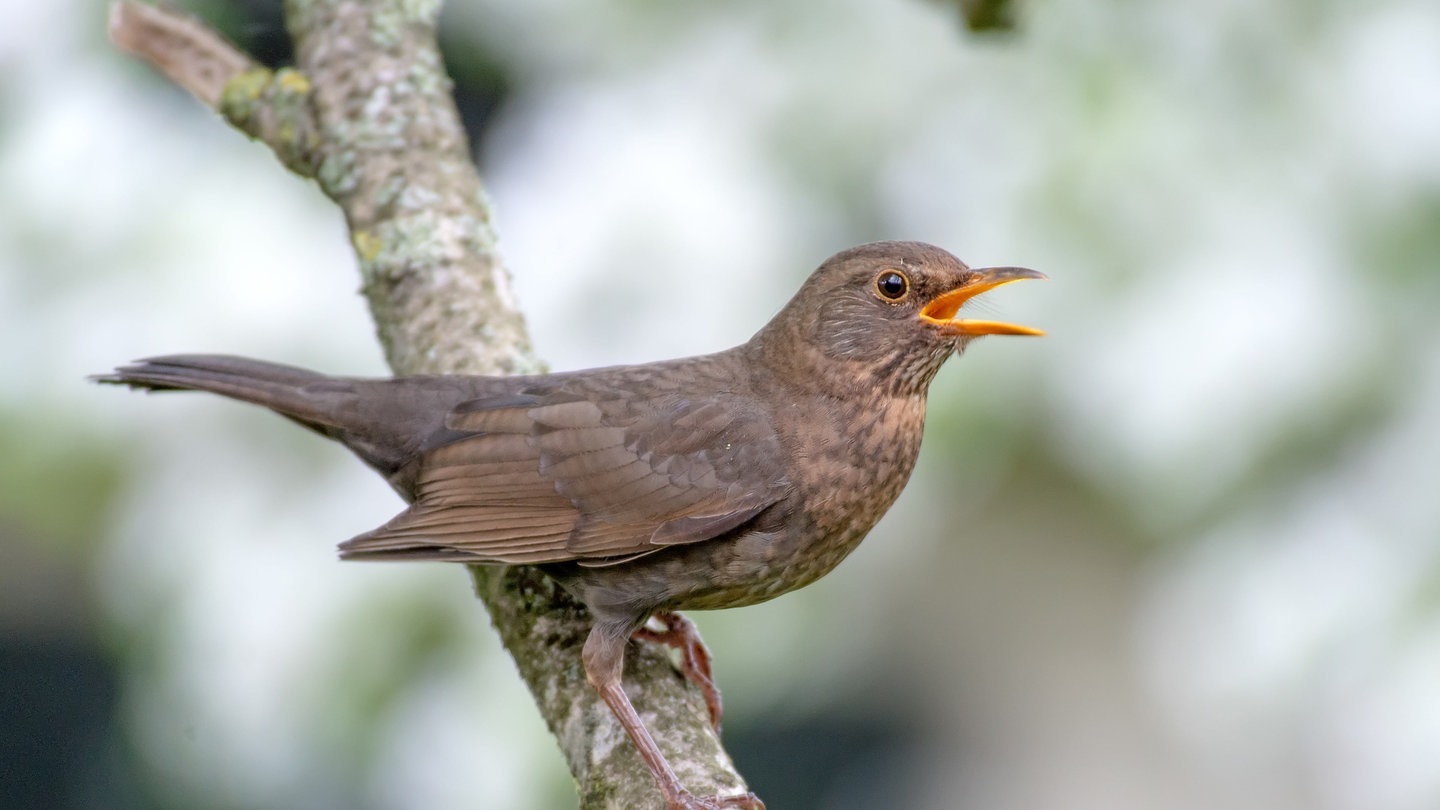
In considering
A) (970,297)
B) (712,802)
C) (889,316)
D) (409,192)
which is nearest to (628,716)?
(712,802)

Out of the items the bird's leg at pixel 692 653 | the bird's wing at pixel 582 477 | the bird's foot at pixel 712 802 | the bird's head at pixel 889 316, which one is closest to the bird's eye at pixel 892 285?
the bird's head at pixel 889 316

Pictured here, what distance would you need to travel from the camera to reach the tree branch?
3.29 metres

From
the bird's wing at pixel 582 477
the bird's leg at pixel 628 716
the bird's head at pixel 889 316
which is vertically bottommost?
the bird's leg at pixel 628 716

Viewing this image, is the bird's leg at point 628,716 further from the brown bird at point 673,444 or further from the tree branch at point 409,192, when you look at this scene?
the tree branch at point 409,192

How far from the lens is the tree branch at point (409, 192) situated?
10.8 feet

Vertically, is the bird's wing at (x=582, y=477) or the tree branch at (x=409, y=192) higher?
the tree branch at (x=409, y=192)

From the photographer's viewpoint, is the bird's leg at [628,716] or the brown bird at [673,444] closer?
the bird's leg at [628,716]

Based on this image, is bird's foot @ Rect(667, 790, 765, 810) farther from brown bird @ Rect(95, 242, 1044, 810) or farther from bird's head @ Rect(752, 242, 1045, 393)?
bird's head @ Rect(752, 242, 1045, 393)

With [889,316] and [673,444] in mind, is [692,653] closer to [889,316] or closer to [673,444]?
[673,444]

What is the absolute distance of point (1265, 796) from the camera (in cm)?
547

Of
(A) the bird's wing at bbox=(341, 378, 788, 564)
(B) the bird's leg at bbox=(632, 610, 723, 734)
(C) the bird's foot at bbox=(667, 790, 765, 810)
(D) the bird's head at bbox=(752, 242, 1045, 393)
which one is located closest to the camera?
(C) the bird's foot at bbox=(667, 790, 765, 810)

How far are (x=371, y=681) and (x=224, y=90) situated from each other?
71.4 inches

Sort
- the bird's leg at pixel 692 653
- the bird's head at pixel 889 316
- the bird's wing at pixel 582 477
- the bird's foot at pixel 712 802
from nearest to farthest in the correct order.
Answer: the bird's foot at pixel 712 802 → the bird's wing at pixel 582 477 → the bird's head at pixel 889 316 → the bird's leg at pixel 692 653

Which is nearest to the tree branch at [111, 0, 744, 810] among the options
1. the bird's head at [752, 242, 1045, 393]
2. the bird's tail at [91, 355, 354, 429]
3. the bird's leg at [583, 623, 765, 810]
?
the bird's leg at [583, 623, 765, 810]
